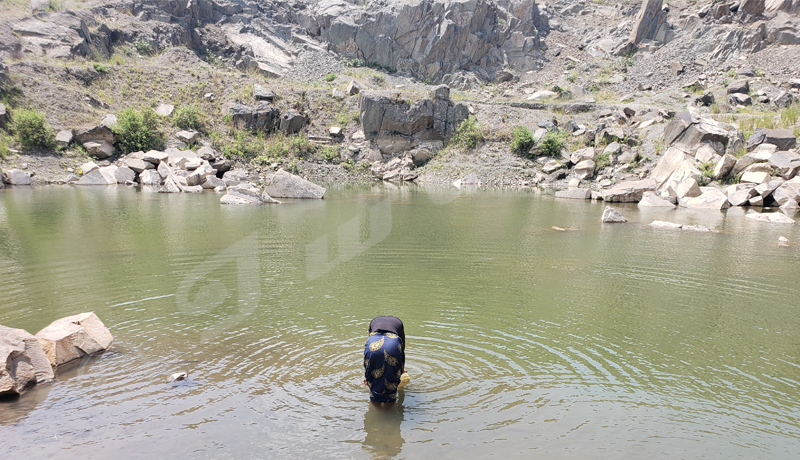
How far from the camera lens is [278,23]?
71250 mm

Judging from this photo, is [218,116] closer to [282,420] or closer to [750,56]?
[282,420]

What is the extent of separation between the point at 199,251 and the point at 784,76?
59.4m

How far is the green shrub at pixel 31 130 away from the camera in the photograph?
34.3 metres

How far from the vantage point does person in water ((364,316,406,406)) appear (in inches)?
224

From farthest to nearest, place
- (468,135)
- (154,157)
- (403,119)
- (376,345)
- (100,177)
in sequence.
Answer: (468,135) < (403,119) < (154,157) < (100,177) < (376,345)

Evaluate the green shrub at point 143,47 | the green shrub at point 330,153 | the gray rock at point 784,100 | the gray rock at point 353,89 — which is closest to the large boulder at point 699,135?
the gray rock at point 784,100

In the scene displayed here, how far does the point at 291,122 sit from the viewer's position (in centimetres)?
4672

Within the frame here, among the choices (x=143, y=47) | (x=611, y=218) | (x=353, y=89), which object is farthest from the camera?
(x=143, y=47)

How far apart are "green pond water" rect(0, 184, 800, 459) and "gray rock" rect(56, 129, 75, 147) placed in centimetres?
2209

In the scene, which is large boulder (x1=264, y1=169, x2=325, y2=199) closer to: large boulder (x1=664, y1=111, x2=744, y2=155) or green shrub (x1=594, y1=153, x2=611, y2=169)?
green shrub (x1=594, y1=153, x2=611, y2=169)

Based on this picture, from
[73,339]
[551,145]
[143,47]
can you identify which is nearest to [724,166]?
[551,145]

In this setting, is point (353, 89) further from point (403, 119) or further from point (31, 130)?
point (31, 130)

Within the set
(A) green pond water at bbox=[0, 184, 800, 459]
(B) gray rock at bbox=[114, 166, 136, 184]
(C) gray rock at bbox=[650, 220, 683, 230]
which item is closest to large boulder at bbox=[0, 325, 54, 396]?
(A) green pond water at bbox=[0, 184, 800, 459]

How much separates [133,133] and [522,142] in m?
34.7
